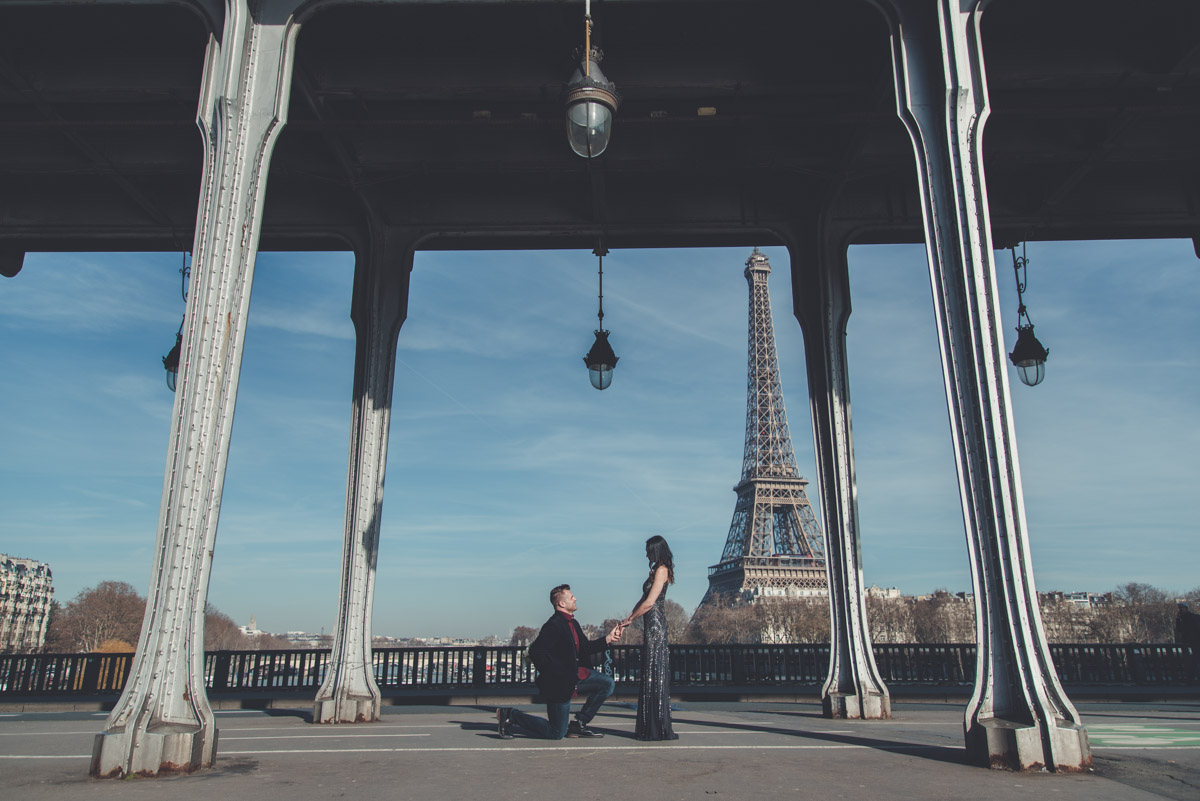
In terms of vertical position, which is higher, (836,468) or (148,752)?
(836,468)

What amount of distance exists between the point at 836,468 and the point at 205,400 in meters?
8.05

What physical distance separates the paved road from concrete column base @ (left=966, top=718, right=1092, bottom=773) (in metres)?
0.13

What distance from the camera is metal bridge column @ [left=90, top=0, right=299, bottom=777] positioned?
19.3 feet

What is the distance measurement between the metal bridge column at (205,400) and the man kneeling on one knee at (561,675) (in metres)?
2.81

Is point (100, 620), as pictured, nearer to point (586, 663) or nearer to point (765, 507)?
point (765, 507)

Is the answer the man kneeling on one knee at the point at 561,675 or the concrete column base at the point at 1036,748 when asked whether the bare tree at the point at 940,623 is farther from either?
the concrete column base at the point at 1036,748

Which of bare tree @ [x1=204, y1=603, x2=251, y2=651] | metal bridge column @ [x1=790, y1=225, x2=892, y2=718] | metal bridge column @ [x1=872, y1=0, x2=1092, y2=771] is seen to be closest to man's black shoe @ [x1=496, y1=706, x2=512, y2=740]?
metal bridge column @ [x1=872, y1=0, x2=1092, y2=771]

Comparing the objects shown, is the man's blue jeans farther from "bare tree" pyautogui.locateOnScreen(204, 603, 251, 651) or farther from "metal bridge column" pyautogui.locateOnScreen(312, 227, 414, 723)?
"bare tree" pyautogui.locateOnScreen(204, 603, 251, 651)

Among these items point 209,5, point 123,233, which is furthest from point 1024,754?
point 123,233

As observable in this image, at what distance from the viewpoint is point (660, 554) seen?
7.50m

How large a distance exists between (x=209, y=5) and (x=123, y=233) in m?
6.79

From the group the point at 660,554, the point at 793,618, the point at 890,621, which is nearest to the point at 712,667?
the point at 660,554

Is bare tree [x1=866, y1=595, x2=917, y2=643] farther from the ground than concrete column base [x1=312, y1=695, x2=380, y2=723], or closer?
farther from the ground

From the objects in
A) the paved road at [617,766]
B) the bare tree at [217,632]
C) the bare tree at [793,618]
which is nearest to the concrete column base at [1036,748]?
the paved road at [617,766]
